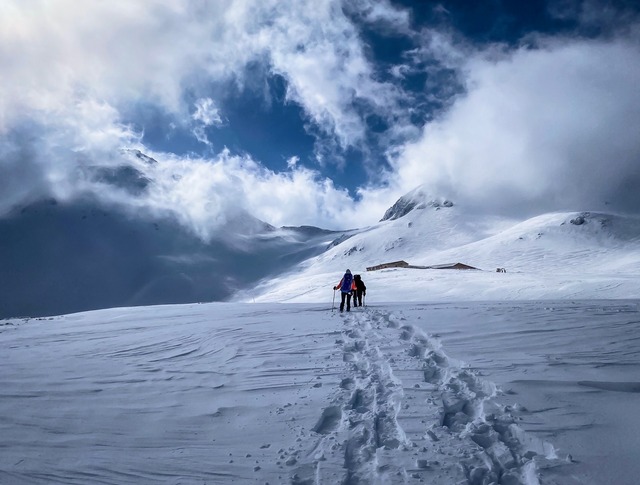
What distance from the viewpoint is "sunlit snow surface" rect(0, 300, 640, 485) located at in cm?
523

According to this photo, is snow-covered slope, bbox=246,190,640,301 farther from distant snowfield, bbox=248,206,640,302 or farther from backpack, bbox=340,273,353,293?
backpack, bbox=340,273,353,293

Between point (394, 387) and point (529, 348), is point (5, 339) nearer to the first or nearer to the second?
point (394, 387)

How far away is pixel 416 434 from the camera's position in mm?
5930

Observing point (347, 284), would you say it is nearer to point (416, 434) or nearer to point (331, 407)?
point (331, 407)

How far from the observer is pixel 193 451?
18.7 ft

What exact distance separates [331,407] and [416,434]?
1510 mm

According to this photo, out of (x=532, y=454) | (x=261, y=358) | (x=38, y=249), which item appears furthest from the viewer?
(x=38, y=249)

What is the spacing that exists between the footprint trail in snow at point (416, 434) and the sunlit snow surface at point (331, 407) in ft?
0.08

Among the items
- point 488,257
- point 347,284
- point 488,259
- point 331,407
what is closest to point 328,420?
point 331,407

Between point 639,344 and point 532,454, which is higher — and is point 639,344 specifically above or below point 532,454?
above

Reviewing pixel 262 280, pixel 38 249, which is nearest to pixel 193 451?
pixel 262 280

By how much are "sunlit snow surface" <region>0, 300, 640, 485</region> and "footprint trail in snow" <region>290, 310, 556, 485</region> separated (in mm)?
25

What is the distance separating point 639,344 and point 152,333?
13860mm

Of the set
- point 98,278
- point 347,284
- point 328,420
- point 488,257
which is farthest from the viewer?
point 98,278
